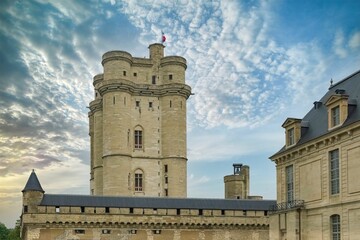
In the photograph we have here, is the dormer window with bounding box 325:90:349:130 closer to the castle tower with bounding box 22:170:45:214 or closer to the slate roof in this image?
the slate roof

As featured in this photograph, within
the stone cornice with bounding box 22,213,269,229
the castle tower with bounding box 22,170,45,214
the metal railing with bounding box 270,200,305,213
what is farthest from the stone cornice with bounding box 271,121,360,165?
the castle tower with bounding box 22,170,45,214

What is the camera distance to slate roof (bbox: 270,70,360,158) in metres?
26.8

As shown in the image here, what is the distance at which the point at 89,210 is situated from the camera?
1716 inches

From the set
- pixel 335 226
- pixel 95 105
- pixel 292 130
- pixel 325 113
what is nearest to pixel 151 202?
pixel 292 130

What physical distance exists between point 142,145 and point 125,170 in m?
4.16

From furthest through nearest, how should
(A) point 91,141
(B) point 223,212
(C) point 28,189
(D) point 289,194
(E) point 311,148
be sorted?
(A) point 91,141, (B) point 223,212, (C) point 28,189, (D) point 289,194, (E) point 311,148

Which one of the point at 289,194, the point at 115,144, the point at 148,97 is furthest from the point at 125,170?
the point at 289,194

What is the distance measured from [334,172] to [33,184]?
81.9 ft

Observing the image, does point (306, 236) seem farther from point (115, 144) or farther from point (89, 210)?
point (115, 144)

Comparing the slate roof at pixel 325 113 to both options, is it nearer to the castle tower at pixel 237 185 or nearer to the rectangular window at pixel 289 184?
the rectangular window at pixel 289 184

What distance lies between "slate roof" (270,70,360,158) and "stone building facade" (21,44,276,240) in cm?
1516

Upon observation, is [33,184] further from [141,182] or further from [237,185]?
[237,185]

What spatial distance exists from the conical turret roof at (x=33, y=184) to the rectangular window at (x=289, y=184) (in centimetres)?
2030

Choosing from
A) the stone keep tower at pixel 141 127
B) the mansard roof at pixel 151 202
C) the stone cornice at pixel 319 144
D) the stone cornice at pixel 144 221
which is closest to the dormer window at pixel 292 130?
the stone cornice at pixel 319 144
